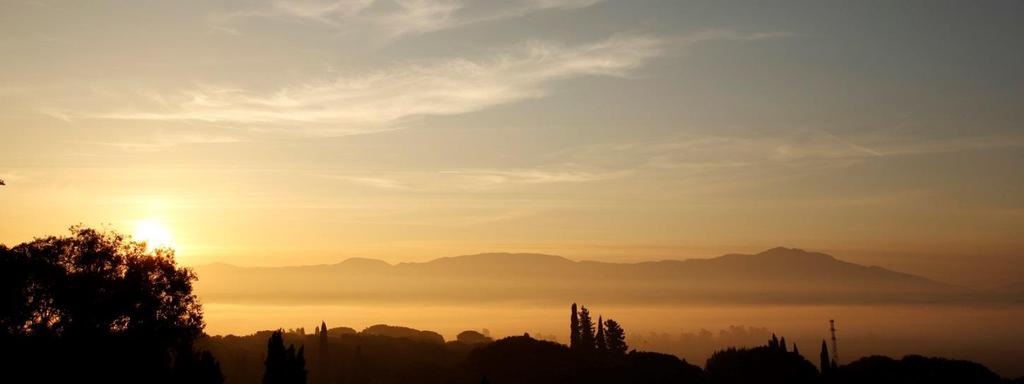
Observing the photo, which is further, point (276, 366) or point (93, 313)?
point (276, 366)

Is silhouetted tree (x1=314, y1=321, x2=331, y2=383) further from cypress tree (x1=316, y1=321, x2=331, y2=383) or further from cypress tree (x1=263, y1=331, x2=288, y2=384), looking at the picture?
cypress tree (x1=263, y1=331, x2=288, y2=384)

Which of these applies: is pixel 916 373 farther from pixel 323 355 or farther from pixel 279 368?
pixel 279 368

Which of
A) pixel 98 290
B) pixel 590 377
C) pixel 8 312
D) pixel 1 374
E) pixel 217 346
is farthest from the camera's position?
pixel 217 346

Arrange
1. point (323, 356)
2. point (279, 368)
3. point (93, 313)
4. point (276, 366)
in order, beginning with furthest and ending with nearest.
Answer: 1. point (323, 356)
2. point (279, 368)
3. point (276, 366)
4. point (93, 313)

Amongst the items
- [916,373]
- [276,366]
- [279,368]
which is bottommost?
[916,373]

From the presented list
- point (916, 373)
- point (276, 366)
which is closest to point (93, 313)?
point (276, 366)

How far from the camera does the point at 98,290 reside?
7362 cm

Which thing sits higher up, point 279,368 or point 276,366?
point 276,366

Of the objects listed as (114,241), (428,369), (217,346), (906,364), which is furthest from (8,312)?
(906,364)

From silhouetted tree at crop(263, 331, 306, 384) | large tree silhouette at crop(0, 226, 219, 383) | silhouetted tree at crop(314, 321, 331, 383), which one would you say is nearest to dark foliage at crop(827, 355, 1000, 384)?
silhouetted tree at crop(314, 321, 331, 383)

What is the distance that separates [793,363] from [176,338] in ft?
504

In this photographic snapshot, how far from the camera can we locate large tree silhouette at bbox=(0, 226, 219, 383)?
68000 mm

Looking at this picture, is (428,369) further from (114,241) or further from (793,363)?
(114,241)

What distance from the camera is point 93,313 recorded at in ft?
238
